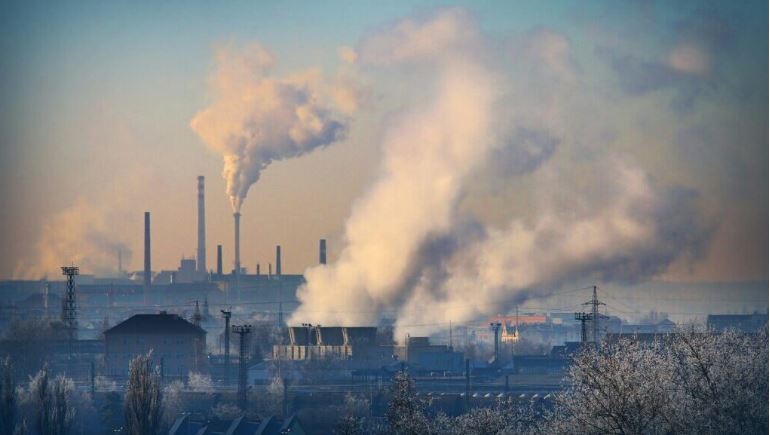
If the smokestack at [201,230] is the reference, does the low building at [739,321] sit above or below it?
below

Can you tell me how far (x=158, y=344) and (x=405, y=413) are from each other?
32.0 m

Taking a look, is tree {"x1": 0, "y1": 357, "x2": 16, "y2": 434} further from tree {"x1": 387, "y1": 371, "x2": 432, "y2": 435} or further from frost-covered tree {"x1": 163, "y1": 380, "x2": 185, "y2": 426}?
tree {"x1": 387, "y1": 371, "x2": 432, "y2": 435}

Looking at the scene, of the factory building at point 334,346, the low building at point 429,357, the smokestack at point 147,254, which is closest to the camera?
the low building at point 429,357

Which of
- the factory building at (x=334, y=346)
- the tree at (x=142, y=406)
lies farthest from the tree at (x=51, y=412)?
the factory building at (x=334, y=346)

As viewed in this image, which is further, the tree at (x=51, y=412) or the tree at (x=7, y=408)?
the tree at (x=7, y=408)

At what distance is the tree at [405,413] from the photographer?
2017 centimetres

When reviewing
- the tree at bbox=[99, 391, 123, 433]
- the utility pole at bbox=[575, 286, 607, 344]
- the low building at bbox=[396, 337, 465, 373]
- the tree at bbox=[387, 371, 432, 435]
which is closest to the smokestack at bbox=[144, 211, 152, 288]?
the low building at bbox=[396, 337, 465, 373]

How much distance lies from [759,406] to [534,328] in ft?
210

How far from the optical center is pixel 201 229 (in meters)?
74.2

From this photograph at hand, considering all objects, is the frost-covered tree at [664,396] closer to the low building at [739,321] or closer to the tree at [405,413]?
the tree at [405,413]

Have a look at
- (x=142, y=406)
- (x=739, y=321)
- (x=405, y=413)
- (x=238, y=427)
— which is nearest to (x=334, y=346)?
(x=739, y=321)

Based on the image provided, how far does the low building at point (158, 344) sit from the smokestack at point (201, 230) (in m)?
17.4

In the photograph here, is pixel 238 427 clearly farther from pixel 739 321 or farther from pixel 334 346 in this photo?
pixel 739 321

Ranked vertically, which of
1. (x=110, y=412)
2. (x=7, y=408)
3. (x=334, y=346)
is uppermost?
(x=334, y=346)
